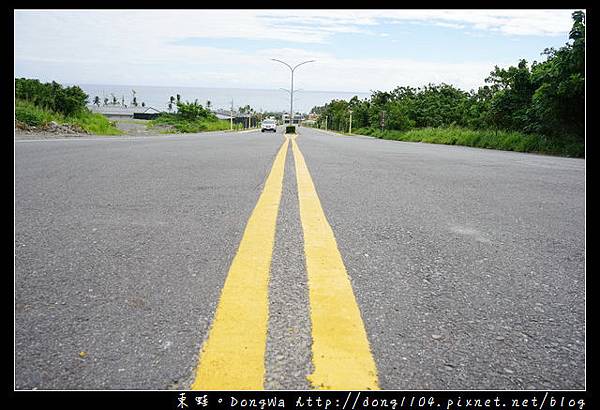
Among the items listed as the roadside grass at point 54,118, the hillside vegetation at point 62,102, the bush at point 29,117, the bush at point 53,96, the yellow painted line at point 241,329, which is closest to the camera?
the yellow painted line at point 241,329

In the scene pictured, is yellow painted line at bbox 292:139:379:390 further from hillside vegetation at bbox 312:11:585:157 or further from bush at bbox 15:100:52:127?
bush at bbox 15:100:52:127

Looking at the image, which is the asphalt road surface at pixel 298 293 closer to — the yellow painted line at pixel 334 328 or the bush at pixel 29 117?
the yellow painted line at pixel 334 328

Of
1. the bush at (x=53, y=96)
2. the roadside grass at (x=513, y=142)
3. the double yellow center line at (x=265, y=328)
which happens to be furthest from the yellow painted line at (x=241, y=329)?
the bush at (x=53, y=96)

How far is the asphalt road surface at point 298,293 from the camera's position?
1133 mm

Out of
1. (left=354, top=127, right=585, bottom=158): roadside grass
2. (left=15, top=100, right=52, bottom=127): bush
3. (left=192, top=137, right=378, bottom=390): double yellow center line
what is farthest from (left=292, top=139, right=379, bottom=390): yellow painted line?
(left=15, top=100, right=52, bottom=127): bush

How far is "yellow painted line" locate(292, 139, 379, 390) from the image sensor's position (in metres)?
1.08

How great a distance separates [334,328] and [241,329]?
0.91 feet

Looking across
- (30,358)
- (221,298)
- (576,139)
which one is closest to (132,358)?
(30,358)

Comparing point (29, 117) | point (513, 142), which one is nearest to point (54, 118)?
point (29, 117)

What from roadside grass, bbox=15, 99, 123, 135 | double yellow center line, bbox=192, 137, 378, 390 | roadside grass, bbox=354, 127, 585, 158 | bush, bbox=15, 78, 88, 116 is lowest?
double yellow center line, bbox=192, 137, 378, 390

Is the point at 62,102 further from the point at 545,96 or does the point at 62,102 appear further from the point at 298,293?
the point at 298,293

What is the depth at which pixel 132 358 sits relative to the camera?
3.80ft

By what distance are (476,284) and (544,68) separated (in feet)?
60.3
